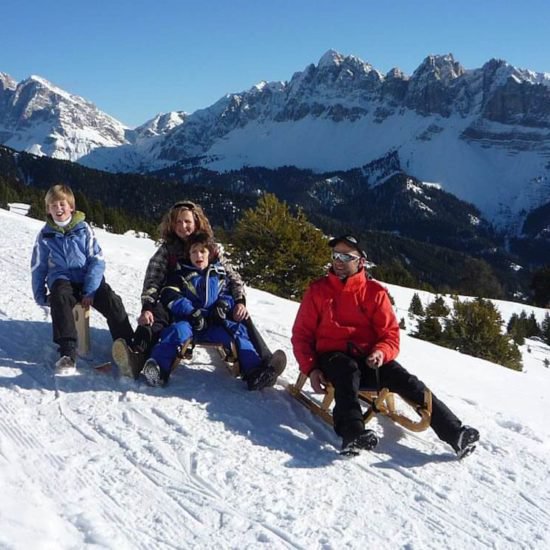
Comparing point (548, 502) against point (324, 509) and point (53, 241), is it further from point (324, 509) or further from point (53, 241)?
point (53, 241)

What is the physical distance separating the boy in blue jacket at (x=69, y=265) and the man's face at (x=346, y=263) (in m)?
2.36

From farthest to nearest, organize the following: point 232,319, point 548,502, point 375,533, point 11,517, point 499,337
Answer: point 499,337 → point 232,319 → point 548,502 → point 375,533 → point 11,517

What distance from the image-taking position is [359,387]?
15.8 ft

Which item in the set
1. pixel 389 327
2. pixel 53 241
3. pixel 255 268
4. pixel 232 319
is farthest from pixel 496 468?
pixel 255 268

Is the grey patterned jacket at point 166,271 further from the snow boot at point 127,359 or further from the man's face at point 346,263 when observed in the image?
the man's face at point 346,263

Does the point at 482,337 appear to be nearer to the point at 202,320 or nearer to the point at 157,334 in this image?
the point at 202,320

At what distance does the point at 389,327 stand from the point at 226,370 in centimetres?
187

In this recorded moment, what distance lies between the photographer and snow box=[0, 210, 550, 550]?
3.37 metres

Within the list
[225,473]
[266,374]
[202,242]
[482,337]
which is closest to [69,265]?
Answer: [202,242]

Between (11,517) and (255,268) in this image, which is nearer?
(11,517)

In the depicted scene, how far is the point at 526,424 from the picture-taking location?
19.2ft

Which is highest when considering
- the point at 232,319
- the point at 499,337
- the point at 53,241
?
the point at 53,241

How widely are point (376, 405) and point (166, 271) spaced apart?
8.82ft

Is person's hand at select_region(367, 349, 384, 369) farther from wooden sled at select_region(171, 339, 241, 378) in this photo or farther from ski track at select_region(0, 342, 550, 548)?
wooden sled at select_region(171, 339, 241, 378)
